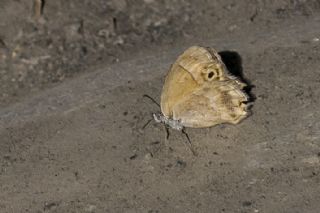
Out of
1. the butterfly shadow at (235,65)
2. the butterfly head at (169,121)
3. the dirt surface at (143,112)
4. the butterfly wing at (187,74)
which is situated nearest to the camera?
the dirt surface at (143,112)

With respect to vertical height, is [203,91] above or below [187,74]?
below

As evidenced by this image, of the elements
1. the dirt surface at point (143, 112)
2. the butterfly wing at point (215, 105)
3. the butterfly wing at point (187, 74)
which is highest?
the butterfly wing at point (187, 74)

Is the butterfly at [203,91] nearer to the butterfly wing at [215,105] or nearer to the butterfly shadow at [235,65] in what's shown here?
the butterfly wing at [215,105]

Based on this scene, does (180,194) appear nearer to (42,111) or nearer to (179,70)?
(179,70)

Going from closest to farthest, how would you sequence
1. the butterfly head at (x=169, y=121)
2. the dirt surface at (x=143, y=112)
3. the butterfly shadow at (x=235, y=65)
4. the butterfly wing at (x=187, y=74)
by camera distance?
the dirt surface at (x=143, y=112) < the butterfly wing at (x=187, y=74) < the butterfly head at (x=169, y=121) < the butterfly shadow at (x=235, y=65)

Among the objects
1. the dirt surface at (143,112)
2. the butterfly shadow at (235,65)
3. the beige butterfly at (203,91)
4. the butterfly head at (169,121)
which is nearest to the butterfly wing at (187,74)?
the beige butterfly at (203,91)

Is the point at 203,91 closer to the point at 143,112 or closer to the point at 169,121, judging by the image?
the point at 169,121

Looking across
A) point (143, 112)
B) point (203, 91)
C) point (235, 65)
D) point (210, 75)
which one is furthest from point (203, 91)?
point (235, 65)
